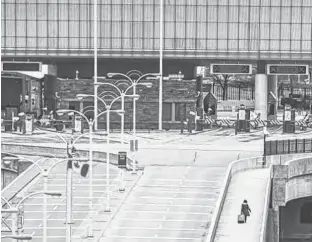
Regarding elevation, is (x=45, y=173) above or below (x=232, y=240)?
above

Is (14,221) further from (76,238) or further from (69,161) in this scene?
(76,238)

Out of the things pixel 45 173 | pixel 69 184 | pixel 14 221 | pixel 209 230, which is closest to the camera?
pixel 14 221

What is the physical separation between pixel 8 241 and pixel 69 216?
7966mm

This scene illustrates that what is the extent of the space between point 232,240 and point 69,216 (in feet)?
34.6

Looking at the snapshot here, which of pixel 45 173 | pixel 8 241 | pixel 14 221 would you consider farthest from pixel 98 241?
pixel 14 221

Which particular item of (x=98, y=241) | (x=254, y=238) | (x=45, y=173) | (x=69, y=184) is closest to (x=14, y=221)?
(x=45, y=173)

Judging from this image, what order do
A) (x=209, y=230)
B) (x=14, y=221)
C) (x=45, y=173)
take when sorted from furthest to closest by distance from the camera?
(x=209, y=230) → (x=45, y=173) → (x=14, y=221)

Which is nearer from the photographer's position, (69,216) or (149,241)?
(69,216)

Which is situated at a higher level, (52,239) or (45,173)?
(45,173)

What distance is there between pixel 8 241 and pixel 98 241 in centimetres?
452

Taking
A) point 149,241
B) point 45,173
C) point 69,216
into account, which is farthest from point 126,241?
point 45,173

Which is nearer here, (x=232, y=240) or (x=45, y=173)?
(x=45, y=173)

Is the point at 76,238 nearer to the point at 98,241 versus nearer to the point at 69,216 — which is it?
the point at 98,241

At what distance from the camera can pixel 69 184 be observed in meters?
41.6
